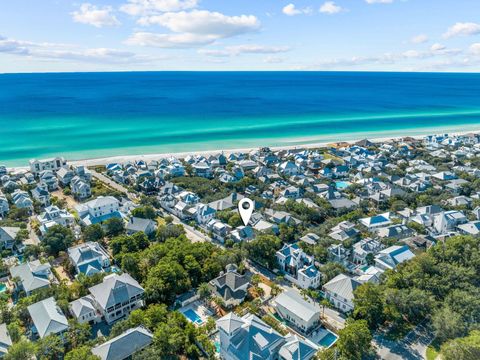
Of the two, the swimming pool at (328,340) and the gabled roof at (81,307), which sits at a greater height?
the gabled roof at (81,307)

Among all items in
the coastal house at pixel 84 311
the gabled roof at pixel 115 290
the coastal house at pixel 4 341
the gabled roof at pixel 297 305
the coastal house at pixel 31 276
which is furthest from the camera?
the coastal house at pixel 31 276

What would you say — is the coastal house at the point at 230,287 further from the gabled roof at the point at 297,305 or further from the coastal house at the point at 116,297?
the coastal house at the point at 116,297

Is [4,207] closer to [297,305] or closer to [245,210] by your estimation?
[245,210]

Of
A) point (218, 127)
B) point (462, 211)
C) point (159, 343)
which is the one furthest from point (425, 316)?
point (218, 127)

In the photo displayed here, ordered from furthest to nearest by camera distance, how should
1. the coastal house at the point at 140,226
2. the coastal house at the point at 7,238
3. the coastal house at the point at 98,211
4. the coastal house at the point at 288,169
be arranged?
1. the coastal house at the point at 288,169
2. the coastal house at the point at 98,211
3. the coastal house at the point at 140,226
4. the coastal house at the point at 7,238

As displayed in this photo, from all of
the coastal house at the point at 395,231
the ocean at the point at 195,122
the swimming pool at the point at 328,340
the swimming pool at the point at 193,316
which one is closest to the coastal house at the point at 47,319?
the swimming pool at the point at 193,316

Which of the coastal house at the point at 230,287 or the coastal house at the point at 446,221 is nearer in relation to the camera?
the coastal house at the point at 230,287

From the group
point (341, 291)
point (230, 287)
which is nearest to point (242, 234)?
point (230, 287)
